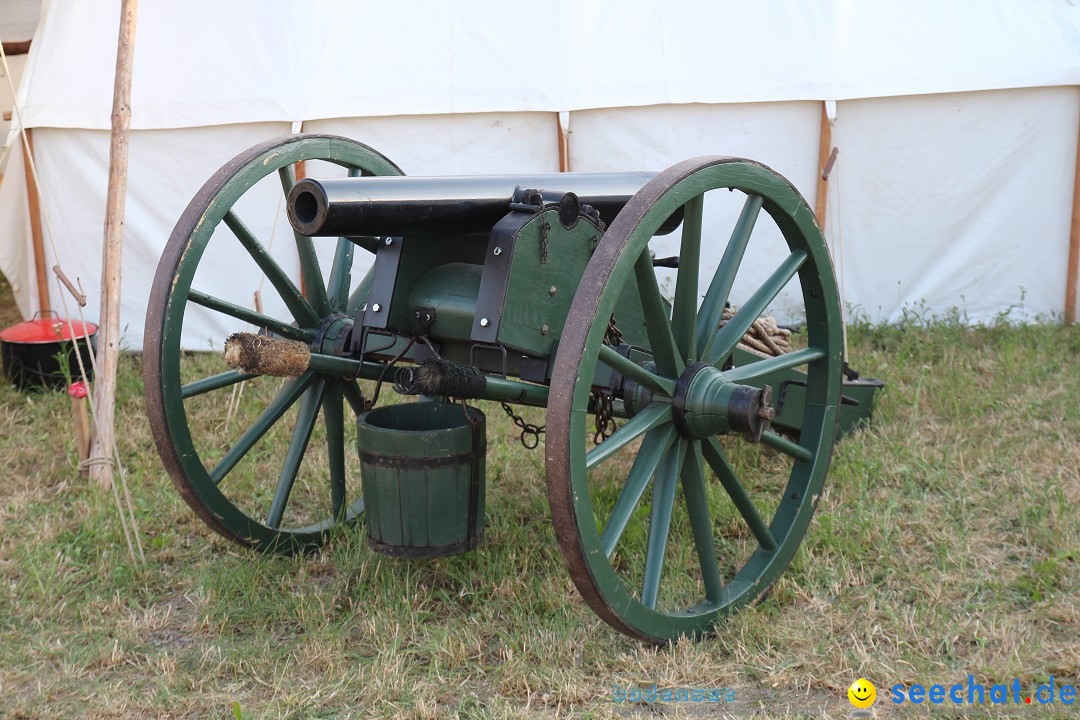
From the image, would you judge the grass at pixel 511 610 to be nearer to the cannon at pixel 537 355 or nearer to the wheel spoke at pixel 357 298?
the cannon at pixel 537 355

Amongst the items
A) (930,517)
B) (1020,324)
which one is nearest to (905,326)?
(1020,324)

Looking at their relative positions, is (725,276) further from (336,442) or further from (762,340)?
(762,340)

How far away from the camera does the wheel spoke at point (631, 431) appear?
2.70m

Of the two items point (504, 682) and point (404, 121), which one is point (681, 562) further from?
point (404, 121)

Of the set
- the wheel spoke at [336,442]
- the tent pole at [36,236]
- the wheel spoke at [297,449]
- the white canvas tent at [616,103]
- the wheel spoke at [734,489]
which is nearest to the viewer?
the wheel spoke at [734,489]

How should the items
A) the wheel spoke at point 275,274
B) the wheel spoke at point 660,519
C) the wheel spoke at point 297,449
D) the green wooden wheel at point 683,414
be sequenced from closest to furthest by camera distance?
the green wooden wheel at point 683,414 → the wheel spoke at point 660,519 → the wheel spoke at point 275,274 → the wheel spoke at point 297,449

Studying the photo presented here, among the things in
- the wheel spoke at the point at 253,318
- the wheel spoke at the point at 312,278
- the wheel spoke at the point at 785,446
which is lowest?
the wheel spoke at the point at 785,446

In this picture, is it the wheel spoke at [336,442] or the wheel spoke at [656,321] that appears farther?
the wheel spoke at [336,442]

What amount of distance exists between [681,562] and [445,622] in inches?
29.7

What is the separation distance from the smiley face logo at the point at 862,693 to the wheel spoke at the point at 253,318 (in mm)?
1856

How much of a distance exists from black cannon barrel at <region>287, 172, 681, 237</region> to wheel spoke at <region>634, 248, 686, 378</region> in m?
0.42

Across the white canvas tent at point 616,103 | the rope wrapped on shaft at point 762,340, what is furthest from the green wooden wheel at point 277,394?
the white canvas tent at point 616,103

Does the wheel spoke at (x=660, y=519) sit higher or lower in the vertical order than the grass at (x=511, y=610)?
higher

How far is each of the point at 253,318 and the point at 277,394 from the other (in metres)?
0.50
